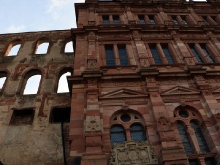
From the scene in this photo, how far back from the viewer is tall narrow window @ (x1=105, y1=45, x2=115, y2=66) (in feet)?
44.6

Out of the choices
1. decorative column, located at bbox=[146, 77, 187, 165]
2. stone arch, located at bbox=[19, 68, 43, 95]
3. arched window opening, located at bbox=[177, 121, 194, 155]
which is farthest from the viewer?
stone arch, located at bbox=[19, 68, 43, 95]

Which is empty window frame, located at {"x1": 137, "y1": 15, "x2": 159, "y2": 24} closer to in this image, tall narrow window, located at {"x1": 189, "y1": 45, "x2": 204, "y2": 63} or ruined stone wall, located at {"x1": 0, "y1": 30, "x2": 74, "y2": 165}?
tall narrow window, located at {"x1": 189, "y1": 45, "x2": 204, "y2": 63}

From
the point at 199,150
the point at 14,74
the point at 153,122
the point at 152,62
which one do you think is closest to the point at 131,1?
the point at 152,62

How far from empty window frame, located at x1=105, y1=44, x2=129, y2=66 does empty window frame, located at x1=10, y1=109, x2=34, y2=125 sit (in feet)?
19.2

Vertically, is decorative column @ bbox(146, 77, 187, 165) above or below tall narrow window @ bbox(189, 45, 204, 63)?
below

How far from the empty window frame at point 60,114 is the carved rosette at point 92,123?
15.0ft

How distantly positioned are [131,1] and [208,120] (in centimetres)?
1305

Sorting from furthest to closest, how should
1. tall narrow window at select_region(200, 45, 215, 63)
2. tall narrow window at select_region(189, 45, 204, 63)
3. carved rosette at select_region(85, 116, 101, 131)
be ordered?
tall narrow window at select_region(200, 45, 215, 63)
tall narrow window at select_region(189, 45, 204, 63)
carved rosette at select_region(85, 116, 101, 131)

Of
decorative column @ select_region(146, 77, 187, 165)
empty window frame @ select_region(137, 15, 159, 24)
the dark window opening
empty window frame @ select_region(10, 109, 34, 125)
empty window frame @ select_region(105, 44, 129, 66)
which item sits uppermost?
empty window frame @ select_region(137, 15, 159, 24)

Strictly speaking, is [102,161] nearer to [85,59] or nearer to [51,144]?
[51,144]

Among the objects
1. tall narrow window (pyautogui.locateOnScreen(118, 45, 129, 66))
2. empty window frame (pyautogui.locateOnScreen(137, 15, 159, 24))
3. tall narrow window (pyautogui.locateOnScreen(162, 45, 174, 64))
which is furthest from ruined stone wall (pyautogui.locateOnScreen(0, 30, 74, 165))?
tall narrow window (pyautogui.locateOnScreen(162, 45, 174, 64))

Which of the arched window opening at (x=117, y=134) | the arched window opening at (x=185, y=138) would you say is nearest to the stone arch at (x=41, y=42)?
the arched window opening at (x=117, y=134)

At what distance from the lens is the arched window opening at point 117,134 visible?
957 cm

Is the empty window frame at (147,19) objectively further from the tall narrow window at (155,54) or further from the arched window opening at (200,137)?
the arched window opening at (200,137)
